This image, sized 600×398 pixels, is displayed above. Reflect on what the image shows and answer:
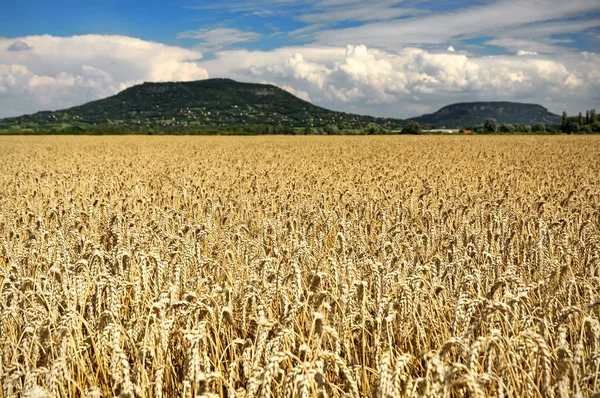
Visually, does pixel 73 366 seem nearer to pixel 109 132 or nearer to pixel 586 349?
pixel 586 349

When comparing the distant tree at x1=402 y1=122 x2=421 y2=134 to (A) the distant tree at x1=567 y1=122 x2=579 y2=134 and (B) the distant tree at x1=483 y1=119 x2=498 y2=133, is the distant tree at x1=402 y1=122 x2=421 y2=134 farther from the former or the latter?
(A) the distant tree at x1=567 y1=122 x2=579 y2=134

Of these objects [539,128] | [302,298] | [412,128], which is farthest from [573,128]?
[302,298]

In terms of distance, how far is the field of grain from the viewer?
2479 mm

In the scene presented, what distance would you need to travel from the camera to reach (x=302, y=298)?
14.2 feet

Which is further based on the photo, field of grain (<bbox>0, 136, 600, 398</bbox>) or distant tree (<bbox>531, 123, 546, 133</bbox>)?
distant tree (<bbox>531, 123, 546, 133</bbox>)

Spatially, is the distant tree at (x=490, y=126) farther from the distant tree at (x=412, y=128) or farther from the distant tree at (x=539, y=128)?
the distant tree at (x=412, y=128)

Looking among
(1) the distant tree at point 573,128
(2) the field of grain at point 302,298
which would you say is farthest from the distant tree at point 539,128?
(2) the field of grain at point 302,298

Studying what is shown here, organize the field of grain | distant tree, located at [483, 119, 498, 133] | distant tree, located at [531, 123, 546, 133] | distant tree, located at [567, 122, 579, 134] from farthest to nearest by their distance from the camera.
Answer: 1. distant tree, located at [531, 123, 546, 133]
2. distant tree, located at [483, 119, 498, 133]
3. distant tree, located at [567, 122, 579, 134]
4. the field of grain

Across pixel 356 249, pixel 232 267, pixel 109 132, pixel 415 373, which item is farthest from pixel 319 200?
pixel 109 132

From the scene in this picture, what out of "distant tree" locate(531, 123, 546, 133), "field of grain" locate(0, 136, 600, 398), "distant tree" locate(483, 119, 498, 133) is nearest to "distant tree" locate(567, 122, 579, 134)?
"distant tree" locate(531, 123, 546, 133)

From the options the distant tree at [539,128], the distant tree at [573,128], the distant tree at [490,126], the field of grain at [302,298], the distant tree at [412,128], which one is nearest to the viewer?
the field of grain at [302,298]

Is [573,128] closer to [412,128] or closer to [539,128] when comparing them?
[539,128]

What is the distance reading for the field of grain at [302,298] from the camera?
248 centimetres

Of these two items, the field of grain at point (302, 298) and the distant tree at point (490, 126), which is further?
the distant tree at point (490, 126)
